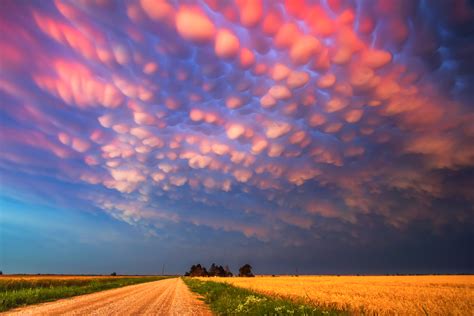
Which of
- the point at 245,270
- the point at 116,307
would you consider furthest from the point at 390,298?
the point at 245,270

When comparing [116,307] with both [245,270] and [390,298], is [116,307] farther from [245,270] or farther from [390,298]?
[245,270]

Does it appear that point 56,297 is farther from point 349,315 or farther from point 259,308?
point 349,315

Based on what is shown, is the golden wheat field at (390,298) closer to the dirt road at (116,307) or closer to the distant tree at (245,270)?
the dirt road at (116,307)

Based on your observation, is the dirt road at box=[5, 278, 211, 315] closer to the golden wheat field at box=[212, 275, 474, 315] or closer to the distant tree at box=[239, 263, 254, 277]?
the golden wheat field at box=[212, 275, 474, 315]

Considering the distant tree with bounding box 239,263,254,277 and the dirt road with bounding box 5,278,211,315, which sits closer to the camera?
the dirt road with bounding box 5,278,211,315

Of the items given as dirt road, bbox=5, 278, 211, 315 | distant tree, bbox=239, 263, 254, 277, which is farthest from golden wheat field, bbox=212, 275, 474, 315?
distant tree, bbox=239, 263, 254, 277

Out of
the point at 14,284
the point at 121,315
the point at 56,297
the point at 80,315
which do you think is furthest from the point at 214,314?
the point at 14,284

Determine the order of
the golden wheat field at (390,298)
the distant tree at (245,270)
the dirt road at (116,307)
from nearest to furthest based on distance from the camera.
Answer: the golden wheat field at (390,298) < the dirt road at (116,307) < the distant tree at (245,270)

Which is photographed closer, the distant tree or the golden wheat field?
the golden wheat field

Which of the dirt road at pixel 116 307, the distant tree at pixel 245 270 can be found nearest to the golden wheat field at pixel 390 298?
the dirt road at pixel 116 307

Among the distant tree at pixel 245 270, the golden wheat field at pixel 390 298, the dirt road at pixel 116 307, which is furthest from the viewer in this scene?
the distant tree at pixel 245 270

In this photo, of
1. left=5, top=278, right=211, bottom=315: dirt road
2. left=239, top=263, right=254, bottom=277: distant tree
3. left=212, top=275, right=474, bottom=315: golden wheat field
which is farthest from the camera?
left=239, top=263, right=254, bottom=277: distant tree

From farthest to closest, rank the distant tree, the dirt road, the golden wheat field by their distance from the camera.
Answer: the distant tree < the dirt road < the golden wheat field

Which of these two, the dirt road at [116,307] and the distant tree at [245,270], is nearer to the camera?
the dirt road at [116,307]
